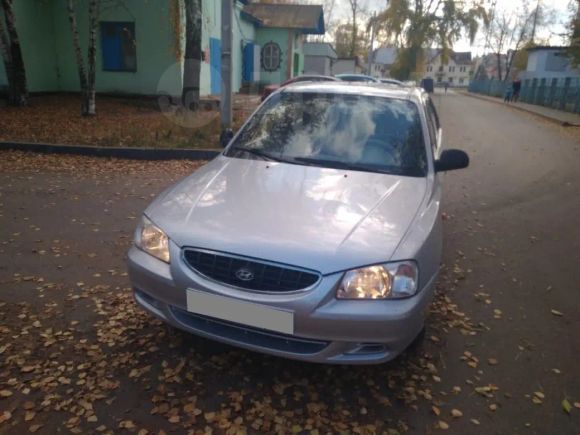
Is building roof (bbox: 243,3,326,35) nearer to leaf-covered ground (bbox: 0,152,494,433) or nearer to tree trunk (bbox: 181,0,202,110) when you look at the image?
tree trunk (bbox: 181,0,202,110)

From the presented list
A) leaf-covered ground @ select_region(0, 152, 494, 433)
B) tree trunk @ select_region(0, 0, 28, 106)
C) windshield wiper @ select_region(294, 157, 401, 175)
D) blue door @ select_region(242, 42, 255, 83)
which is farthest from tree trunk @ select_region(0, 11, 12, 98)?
blue door @ select_region(242, 42, 255, 83)

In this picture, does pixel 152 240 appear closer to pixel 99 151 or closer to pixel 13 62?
pixel 99 151

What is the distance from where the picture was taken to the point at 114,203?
6.18 metres

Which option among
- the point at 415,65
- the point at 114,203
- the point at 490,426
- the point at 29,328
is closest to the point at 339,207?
the point at 490,426

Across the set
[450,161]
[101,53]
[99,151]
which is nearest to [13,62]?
[101,53]

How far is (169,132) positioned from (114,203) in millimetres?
4537

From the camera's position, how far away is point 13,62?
41.5ft

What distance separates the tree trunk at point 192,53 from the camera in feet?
41.9

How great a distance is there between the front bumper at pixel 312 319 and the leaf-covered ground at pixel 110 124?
738 centimetres

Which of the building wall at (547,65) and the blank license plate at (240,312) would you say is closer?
the blank license plate at (240,312)

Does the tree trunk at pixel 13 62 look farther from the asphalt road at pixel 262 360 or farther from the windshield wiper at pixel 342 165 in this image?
the windshield wiper at pixel 342 165

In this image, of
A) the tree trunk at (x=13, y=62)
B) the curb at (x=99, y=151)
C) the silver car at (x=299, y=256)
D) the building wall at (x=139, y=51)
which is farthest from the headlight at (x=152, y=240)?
the building wall at (x=139, y=51)

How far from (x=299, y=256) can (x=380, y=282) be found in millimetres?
450

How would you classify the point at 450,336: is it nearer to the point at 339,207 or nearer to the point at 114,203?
the point at 339,207
